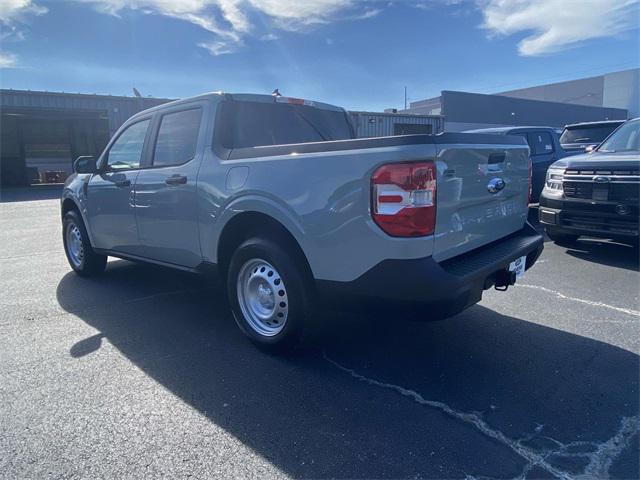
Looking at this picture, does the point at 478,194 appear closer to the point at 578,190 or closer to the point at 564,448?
the point at 564,448

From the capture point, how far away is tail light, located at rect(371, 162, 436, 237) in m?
2.42

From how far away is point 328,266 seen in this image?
2.77m

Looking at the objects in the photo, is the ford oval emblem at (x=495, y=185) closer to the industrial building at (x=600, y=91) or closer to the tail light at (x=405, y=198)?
the tail light at (x=405, y=198)

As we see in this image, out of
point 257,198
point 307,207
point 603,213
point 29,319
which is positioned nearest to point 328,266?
point 307,207

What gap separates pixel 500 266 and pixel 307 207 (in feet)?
4.52

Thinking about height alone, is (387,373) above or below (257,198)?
below

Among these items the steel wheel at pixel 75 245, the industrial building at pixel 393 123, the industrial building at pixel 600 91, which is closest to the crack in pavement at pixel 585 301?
the steel wheel at pixel 75 245

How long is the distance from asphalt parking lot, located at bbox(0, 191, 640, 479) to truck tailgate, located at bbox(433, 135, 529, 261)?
0.93 meters

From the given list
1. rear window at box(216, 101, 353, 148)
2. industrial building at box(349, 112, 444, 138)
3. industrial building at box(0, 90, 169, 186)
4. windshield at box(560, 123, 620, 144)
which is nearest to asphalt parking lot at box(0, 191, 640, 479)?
rear window at box(216, 101, 353, 148)

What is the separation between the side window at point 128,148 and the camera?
445 centimetres

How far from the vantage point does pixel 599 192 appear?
552 centimetres

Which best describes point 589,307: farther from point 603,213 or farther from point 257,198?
point 257,198

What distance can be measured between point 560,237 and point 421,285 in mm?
5051

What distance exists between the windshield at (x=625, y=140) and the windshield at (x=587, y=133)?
4.90 m
